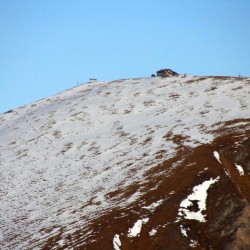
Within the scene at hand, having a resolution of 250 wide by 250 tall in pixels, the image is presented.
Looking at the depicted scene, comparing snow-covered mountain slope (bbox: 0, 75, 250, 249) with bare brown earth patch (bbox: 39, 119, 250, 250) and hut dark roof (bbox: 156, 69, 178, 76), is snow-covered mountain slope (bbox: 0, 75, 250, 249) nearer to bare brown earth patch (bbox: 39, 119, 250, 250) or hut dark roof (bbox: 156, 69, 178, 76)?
bare brown earth patch (bbox: 39, 119, 250, 250)

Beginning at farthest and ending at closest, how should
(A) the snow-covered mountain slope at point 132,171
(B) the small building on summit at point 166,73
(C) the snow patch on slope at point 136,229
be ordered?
(B) the small building on summit at point 166,73 → (A) the snow-covered mountain slope at point 132,171 → (C) the snow patch on slope at point 136,229

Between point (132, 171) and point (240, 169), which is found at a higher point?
point (132, 171)

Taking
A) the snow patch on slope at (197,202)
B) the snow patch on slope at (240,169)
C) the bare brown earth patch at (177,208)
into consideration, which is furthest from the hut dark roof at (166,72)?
the snow patch on slope at (197,202)

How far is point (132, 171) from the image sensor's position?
101 ft

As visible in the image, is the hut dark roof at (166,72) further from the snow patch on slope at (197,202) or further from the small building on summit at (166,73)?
the snow patch on slope at (197,202)

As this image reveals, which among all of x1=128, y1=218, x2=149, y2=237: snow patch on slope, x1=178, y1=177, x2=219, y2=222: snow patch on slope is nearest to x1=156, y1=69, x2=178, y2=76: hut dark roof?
x1=178, y1=177, x2=219, y2=222: snow patch on slope

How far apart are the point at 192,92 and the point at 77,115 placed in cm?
1958

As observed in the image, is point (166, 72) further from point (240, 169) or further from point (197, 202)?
point (197, 202)

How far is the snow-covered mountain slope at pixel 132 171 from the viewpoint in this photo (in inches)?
819

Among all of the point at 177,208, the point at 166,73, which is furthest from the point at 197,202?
the point at 166,73

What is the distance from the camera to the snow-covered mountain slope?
20812mm

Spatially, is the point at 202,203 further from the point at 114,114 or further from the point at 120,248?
the point at 114,114

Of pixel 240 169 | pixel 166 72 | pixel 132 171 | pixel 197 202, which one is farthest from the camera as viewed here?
pixel 166 72

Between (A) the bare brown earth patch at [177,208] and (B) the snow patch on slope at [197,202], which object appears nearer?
(A) the bare brown earth patch at [177,208]
